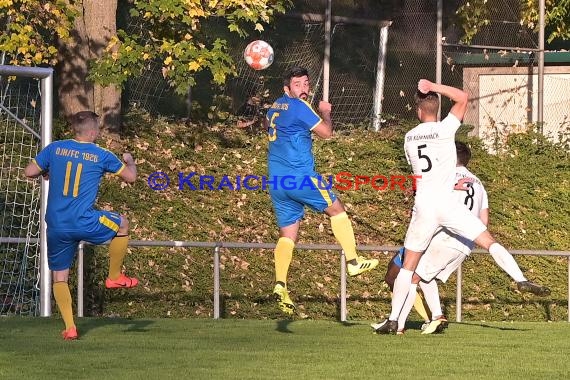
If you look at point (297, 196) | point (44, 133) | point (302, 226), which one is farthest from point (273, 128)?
point (302, 226)

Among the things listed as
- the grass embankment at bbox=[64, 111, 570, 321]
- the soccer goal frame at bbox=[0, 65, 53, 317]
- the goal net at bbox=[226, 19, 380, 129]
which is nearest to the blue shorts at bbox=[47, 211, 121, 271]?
the soccer goal frame at bbox=[0, 65, 53, 317]

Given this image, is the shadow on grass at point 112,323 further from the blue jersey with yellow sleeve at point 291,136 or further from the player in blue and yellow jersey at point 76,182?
the blue jersey with yellow sleeve at point 291,136

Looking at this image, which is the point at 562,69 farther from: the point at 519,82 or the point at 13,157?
the point at 13,157

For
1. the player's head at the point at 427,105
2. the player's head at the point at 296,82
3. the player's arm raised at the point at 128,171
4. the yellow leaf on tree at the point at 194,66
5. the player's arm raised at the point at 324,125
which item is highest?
the yellow leaf on tree at the point at 194,66

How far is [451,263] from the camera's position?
1352 cm

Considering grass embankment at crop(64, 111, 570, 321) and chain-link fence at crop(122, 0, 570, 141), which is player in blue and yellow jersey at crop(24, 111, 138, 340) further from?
chain-link fence at crop(122, 0, 570, 141)

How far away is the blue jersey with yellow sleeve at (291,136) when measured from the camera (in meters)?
13.0

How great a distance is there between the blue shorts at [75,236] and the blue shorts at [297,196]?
1625 millimetres

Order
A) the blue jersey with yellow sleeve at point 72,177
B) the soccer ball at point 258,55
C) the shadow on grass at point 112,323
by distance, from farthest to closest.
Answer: the soccer ball at point 258,55
the shadow on grass at point 112,323
the blue jersey with yellow sleeve at point 72,177

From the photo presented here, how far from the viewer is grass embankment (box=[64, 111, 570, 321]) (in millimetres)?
19625

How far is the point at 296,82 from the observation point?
13.0m

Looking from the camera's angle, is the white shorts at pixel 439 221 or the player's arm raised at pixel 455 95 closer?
the player's arm raised at pixel 455 95

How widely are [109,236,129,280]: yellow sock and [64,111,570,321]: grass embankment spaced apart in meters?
6.29

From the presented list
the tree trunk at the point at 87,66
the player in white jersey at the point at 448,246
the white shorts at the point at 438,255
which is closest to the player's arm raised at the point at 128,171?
the player in white jersey at the point at 448,246
